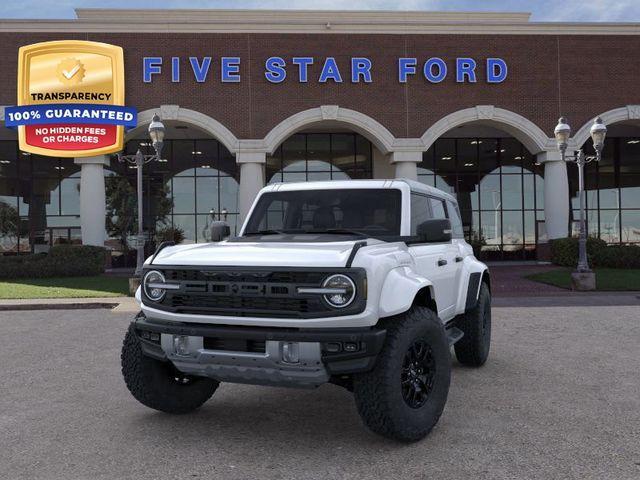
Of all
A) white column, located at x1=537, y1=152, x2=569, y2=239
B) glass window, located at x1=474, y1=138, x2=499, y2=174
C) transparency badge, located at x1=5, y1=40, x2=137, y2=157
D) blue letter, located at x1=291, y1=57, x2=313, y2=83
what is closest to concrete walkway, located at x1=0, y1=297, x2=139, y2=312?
transparency badge, located at x1=5, y1=40, x2=137, y2=157

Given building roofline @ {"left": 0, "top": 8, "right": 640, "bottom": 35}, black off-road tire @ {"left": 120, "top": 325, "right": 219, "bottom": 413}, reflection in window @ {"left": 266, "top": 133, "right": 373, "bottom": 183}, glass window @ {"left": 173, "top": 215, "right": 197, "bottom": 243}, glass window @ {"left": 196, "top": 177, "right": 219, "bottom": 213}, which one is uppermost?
building roofline @ {"left": 0, "top": 8, "right": 640, "bottom": 35}

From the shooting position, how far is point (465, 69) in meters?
24.4

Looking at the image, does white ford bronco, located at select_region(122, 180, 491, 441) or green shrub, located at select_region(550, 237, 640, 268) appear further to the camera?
green shrub, located at select_region(550, 237, 640, 268)

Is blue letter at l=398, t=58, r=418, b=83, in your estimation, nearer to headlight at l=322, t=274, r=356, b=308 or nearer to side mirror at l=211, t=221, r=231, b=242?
side mirror at l=211, t=221, r=231, b=242

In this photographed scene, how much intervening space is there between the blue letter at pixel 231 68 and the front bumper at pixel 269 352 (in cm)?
2137

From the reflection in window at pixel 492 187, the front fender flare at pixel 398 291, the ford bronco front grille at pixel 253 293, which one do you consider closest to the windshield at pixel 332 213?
the front fender flare at pixel 398 291

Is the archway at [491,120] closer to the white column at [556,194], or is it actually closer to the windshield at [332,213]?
the white column at [556,194]

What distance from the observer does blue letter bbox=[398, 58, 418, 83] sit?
24281 millimetres

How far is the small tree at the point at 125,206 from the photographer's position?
30.5m

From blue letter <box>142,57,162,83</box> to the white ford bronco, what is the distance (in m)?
21.1

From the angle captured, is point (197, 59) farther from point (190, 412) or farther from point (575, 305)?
point (190, 412)

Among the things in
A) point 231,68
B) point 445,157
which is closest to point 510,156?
point 445,157

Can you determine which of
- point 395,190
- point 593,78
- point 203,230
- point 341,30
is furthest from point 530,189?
point 395,190

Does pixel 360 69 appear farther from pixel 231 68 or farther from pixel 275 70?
pixel 231 68
